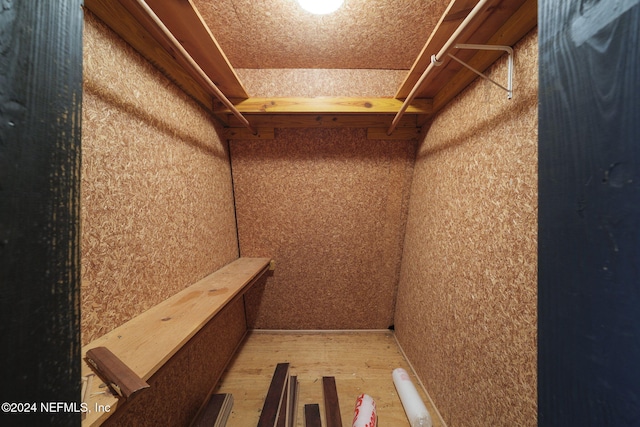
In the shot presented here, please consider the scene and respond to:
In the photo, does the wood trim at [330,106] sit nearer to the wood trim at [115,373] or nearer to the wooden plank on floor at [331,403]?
the wood trim at [115,373]

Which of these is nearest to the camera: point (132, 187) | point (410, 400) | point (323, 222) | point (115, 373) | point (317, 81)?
point (115, 373)

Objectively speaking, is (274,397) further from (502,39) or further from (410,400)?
(502,39)

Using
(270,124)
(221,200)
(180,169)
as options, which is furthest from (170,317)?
(270,124)

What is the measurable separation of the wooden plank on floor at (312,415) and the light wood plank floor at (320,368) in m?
0.03

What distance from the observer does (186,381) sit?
3.90 feet

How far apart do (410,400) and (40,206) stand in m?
1.59

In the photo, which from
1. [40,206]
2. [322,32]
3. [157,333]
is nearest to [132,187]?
[157,333]

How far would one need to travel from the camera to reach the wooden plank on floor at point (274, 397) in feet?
3.92

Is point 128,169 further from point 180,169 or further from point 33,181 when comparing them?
point 33,181

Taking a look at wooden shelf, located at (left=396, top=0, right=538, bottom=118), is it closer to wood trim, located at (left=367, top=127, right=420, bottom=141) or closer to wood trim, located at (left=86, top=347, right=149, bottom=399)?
wood trim, located at (left=367, top=127, right=420, bottom=141)

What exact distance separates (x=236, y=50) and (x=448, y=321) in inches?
72.2

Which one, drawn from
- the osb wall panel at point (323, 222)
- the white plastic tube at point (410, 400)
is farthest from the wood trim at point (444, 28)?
the white plastic tube at point (410, 400)

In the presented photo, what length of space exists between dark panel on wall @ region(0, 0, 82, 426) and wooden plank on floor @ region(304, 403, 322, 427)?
111cm

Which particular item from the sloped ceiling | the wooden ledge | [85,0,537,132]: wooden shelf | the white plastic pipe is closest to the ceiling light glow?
the sloped ceiling
